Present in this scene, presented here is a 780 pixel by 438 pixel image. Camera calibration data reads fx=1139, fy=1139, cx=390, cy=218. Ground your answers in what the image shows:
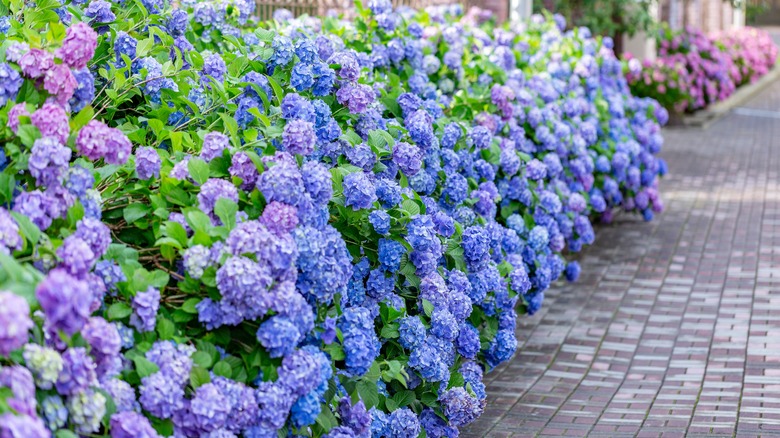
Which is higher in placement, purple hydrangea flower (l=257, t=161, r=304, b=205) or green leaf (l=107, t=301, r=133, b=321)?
purple hydrangea flower (l=257, t=161, r=304, b=205)

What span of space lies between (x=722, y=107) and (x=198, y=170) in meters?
15.0

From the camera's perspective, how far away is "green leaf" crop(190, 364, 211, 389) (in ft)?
8.67

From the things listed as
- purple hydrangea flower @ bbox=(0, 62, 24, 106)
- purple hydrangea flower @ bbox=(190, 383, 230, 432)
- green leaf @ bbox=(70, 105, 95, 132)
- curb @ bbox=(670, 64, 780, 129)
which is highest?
purple hydrangea flower @ bbox=(0, 62, 24, 106)

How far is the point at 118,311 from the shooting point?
264cm

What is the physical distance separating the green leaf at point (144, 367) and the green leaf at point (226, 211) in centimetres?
41

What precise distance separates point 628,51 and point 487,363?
12.9 m

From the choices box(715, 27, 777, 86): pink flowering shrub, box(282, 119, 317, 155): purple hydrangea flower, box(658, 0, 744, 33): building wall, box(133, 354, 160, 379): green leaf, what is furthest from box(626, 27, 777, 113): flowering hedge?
box(133, 354, 160, 379): green leaf

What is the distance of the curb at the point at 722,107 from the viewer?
15.3 meters

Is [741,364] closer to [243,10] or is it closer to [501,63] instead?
[501,63]

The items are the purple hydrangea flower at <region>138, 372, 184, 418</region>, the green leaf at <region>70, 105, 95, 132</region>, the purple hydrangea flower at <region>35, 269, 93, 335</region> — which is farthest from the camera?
Answer: the green leaf at <region>70, 105, 95, 132</region>

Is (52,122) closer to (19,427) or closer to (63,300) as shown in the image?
(63,300)

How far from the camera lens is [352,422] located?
124 inches

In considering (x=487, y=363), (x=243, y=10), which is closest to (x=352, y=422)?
(x=487, y=363)

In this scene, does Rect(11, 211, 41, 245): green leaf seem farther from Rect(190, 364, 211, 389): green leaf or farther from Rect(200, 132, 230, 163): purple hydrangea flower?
Rect(200, 132, 230, 163): purple hydrangea flower
